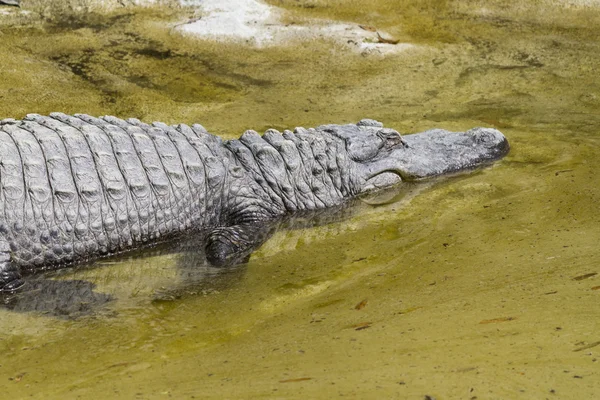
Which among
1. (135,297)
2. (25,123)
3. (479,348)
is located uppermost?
(25,123)

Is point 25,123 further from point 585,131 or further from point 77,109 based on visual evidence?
point 585,131

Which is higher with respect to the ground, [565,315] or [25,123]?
[25,123]

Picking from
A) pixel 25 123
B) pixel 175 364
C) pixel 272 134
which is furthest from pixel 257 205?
pixel 175 364

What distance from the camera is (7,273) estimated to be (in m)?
4.45

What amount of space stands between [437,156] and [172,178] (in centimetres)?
225

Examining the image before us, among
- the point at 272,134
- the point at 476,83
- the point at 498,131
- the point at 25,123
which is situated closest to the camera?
the point at 25,123

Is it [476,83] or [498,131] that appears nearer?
[498,131]

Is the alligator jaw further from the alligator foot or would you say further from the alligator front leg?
the alligator front leg

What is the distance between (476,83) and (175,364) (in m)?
5.08

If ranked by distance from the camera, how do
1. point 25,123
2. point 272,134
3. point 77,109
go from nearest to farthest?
point 25,123, point 272,134, point 77,109

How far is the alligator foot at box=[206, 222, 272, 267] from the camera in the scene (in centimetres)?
480

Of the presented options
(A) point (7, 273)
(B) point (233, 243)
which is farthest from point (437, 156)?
(A) point (7, 273)

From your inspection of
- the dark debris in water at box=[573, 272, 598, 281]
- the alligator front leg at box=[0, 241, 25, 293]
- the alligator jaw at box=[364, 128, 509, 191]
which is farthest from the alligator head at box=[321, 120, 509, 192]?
the alligator front leg at box=[0, 241, 25, 293]

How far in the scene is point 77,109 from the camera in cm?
679
